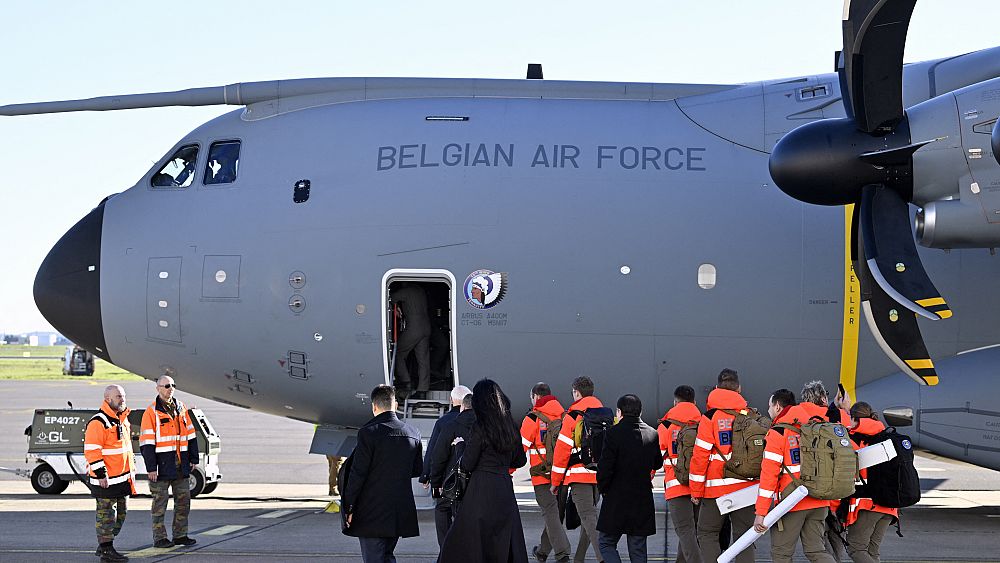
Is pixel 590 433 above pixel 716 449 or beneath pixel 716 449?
above

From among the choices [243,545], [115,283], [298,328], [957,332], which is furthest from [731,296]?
[115,283]

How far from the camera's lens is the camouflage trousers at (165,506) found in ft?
37.2

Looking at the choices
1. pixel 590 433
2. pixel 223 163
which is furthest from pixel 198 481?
pixel 590 433

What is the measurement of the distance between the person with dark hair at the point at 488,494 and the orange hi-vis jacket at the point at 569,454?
7.97 ft

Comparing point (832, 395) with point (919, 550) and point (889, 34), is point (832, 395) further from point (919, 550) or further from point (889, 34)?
point (889, 34)

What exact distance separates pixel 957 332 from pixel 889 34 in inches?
182

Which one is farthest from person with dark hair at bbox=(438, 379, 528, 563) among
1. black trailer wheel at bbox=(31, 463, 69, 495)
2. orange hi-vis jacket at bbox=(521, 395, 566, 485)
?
black trailer wheel at bbox=(31, 463, 69, 495)

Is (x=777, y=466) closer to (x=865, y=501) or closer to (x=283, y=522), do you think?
(x=865, y=501)

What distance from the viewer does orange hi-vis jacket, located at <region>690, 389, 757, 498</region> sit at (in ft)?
30.0

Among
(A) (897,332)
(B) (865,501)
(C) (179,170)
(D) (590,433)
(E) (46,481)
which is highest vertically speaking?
(C) (179,170)

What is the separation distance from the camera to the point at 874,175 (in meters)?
10.1

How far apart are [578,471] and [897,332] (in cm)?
319

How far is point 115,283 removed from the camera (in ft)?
45.5

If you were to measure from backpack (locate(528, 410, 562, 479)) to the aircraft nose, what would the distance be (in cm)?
658
